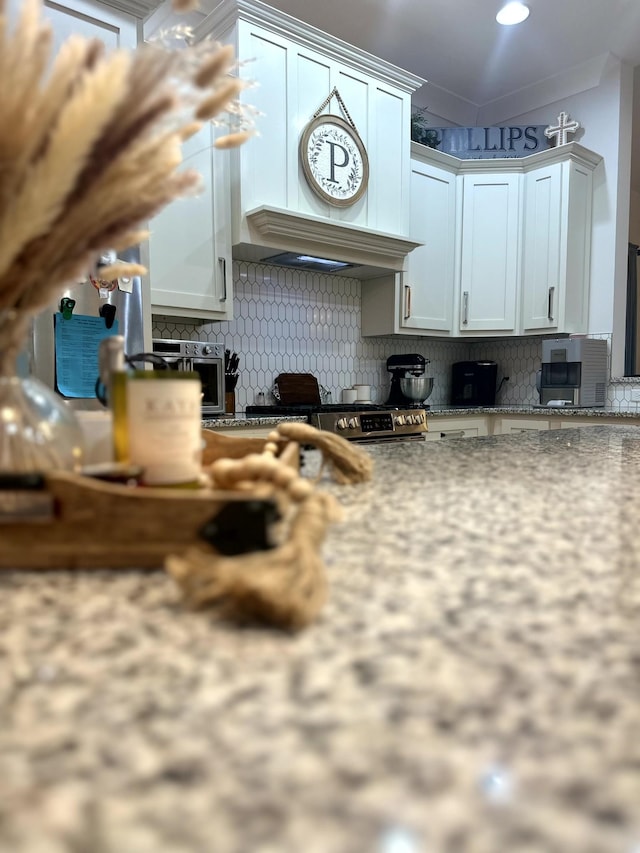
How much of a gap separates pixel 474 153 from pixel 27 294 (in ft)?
12.4

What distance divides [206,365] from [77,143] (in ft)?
6.91

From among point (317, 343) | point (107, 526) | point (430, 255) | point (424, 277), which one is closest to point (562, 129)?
point (430, 255)

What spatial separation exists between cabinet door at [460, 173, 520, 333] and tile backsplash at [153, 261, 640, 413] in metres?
0.41

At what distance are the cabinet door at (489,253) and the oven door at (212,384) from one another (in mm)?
1808

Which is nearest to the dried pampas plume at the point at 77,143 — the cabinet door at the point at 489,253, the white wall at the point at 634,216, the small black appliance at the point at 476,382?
the cabinet door at the point at 489,253

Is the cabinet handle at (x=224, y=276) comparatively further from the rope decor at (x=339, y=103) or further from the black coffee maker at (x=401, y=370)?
the black coffee maker at (x=401, y=370)

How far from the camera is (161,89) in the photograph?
0.48 metres

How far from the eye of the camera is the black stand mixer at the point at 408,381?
3443mm

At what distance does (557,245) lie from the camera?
3.49 metres

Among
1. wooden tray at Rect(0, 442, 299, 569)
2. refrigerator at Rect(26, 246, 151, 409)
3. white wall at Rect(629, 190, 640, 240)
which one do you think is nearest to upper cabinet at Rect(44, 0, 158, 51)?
refrigerator at Rect(26, 246, 151, 409)

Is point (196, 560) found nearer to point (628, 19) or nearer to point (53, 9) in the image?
point (53, 9)

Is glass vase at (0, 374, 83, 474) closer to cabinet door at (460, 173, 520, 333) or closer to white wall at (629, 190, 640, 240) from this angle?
cabinet door at (460, 173, 520, 333)

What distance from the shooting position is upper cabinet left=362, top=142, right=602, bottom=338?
136 inches

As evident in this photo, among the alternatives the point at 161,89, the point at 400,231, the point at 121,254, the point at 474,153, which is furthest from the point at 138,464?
the point at 474,153
